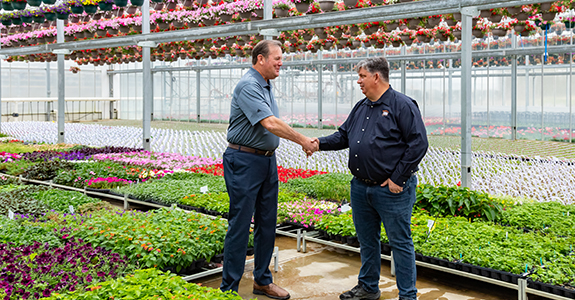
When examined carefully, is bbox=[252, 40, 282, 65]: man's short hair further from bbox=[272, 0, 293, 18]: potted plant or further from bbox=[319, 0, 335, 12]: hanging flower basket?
bbox=[272, 0, 293, 18]: potted plant

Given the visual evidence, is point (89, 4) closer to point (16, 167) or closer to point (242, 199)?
point (16, 167)

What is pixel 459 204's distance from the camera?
541 cm

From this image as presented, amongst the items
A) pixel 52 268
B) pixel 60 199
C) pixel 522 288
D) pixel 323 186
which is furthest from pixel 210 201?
pixel 522 288

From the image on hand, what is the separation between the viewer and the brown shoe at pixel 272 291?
3.76 m

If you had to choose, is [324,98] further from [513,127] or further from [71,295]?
[71,295]

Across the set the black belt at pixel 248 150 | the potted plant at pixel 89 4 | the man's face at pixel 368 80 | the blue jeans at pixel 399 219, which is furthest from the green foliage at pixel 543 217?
the potted plant at pixel 89 4

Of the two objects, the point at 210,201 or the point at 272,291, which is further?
the point at 210,201

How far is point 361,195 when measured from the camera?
365 centimetres

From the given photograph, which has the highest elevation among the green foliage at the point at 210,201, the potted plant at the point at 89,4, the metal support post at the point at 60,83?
the potted plant at the point at 89,4

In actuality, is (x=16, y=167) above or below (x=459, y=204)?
above

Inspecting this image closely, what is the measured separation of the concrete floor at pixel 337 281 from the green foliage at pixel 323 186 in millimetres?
1798

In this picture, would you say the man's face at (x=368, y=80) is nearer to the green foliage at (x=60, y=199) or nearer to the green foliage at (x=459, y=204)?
the green foliage at (x=459, y=204)

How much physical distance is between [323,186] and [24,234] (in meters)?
3.82

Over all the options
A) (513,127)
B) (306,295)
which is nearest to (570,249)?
(306,295)
